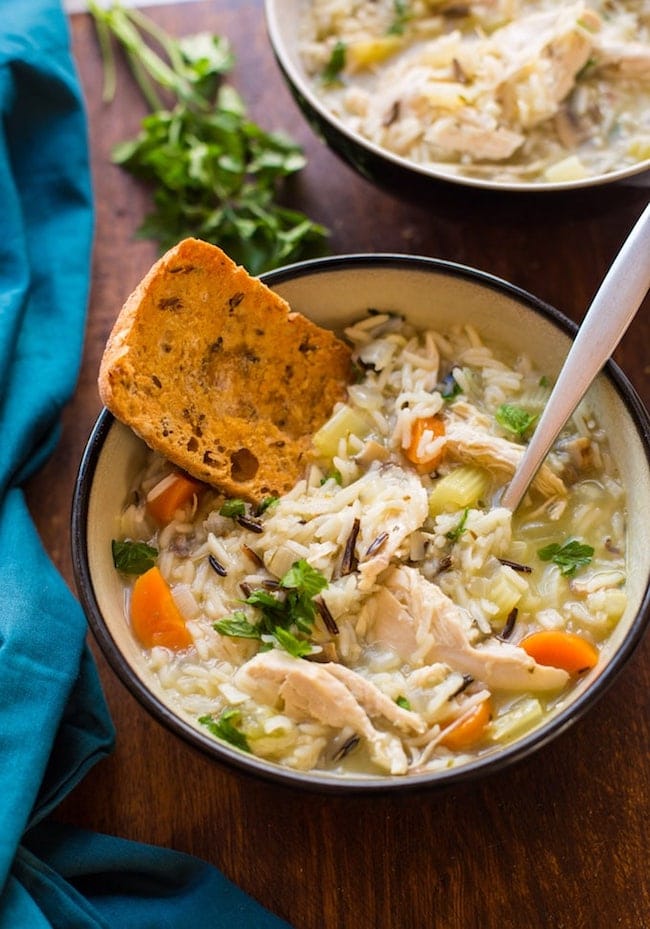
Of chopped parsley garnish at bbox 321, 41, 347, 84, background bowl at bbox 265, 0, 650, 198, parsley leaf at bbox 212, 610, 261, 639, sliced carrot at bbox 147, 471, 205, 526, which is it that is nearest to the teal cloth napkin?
sliced carrot at bbox 147, 471, 205, 526

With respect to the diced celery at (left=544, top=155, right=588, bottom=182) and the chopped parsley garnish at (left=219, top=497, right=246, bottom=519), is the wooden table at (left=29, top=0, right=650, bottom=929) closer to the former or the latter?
the diced celery at (left=544, top=155, right=588, bottom=182)

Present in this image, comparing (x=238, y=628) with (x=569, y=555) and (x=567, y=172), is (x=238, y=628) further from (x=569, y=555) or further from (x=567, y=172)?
(x=567, y=172)

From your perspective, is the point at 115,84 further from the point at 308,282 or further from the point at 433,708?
the point at 433,708

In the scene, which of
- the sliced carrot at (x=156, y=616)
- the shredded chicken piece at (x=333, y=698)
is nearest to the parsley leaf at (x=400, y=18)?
the sliced carrot at (x=156, y=616)

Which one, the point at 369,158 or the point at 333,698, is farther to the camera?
the point at 369,158

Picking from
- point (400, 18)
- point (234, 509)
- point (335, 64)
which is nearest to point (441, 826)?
point (234, 509)

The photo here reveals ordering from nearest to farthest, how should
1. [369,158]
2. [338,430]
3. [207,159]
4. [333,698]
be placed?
1. [333,698]
2. [338,430]
3. [369,158]
4. [207,159]

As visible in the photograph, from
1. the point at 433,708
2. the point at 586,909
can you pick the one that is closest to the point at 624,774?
the point at 586,909

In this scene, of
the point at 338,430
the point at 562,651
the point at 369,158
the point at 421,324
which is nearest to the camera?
the point at 562,651
